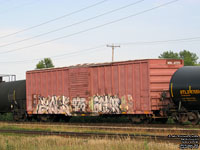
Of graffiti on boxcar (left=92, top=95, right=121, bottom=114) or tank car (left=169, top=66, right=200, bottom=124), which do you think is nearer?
tank car (left=169, top=66, right=200, bottom=124)

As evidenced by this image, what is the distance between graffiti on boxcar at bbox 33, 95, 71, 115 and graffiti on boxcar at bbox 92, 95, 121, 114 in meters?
2.68

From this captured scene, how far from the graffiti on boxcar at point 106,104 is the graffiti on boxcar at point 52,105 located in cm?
268

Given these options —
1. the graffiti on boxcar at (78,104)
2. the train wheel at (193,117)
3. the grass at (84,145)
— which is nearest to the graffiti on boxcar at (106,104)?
the graffiti on boxcar at (78,104)

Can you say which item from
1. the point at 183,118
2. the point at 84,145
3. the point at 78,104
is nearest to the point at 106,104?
the point at 78,104

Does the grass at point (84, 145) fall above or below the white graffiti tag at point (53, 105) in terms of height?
below

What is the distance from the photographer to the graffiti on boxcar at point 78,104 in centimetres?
2434

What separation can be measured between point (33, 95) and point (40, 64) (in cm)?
5865

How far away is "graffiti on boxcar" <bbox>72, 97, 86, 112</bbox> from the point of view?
2434cm

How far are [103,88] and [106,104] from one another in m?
1.04

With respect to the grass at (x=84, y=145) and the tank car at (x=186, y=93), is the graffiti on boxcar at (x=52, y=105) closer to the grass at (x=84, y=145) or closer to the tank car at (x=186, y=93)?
the tank car at (x=186, y=93)

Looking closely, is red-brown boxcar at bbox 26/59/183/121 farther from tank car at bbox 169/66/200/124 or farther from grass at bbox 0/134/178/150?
grass at bbox 0/134/178/150

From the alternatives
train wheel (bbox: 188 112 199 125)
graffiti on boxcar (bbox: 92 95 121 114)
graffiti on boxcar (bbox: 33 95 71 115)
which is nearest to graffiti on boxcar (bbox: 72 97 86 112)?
graffiti on boxcar (bbox: 33 95 71 115)

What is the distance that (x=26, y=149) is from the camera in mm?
13141

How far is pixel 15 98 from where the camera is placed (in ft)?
100
